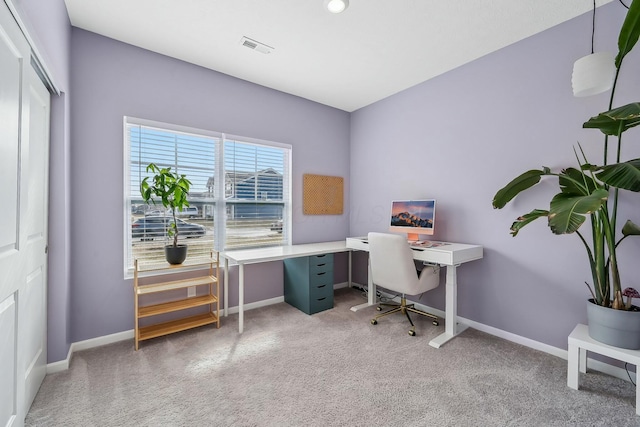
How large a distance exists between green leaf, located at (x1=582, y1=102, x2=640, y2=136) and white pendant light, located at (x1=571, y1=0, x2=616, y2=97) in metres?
0.25

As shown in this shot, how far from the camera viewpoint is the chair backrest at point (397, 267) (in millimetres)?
2529

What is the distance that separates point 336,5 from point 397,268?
2.16 m

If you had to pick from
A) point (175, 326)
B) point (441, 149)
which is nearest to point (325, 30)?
point (441, 149)

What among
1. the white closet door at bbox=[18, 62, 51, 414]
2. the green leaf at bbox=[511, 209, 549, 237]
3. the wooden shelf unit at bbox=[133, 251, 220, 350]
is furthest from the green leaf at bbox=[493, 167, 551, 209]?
the white closet door at bbox=[18, 62, 51, 414]

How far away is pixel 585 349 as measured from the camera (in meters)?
1.85

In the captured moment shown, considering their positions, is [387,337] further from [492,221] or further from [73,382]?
[73,382]

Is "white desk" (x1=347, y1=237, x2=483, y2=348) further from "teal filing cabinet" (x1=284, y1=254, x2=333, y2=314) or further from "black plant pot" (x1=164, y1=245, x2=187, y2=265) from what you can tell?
"black plant pot" (x1=164, y1=245, x2=187, y2=265)

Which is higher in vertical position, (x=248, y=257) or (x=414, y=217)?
(x=414, y=217)

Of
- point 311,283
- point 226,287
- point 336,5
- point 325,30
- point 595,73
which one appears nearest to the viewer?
point 595,73

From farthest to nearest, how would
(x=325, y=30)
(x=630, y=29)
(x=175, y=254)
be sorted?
(x=175, y=254)
(x=325, y=30)
(x=630, y=29)

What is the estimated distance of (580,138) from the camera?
2137 mm

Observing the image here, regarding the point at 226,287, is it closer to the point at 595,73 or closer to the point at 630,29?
the point at 595,73

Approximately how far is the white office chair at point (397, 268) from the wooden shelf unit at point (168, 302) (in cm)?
156

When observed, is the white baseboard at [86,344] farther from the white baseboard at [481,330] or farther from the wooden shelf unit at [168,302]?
the wooden shelf unit at [168,302]
